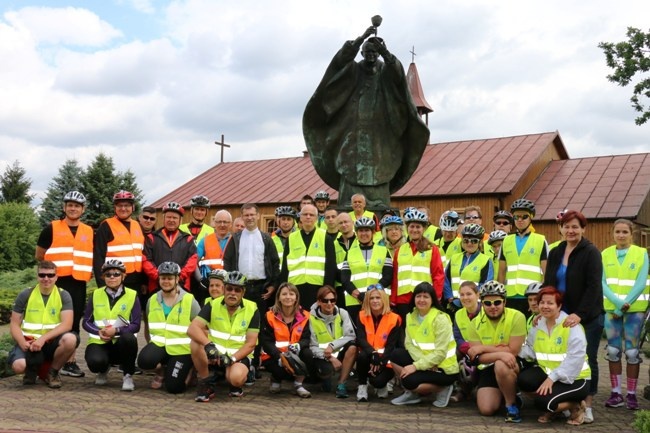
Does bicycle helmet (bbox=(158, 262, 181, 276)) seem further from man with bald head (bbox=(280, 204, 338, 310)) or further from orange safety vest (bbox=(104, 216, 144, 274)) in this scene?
man with bald head (bbox=(280, 204, 338, 310))

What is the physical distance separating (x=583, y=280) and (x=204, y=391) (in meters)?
3.75

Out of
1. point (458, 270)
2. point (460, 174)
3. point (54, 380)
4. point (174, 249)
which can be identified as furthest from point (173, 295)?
point (460, 174)

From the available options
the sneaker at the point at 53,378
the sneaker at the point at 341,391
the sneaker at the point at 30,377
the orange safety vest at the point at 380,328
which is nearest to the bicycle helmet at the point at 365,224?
the orange safety vest at the point at 380,328

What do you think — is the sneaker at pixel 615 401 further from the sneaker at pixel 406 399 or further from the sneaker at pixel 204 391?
the sneaker at pixel 204 391

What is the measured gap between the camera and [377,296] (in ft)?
24.5

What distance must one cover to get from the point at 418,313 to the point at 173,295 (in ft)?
8.52

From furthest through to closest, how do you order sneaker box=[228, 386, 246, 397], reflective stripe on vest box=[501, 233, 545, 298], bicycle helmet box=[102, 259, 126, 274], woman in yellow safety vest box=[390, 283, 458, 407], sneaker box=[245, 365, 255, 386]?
sneaker box=[245, 365, 255, 386], bicycle helmet box=[102, 259, 126, 274], reflective stripe on vest box=[501, 233, 545, 298], sneaker box=[228, 386, 246, 397], woman in yellow safety vest box=[390, 283, 458, 407]

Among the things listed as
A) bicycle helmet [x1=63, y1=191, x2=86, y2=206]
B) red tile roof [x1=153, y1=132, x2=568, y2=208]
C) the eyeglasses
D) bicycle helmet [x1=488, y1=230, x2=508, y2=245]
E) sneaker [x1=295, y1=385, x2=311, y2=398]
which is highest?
red tile roof [x1=153, y1=132, x2=568, y2=208]

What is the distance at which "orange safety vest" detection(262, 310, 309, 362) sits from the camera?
7.65 meters

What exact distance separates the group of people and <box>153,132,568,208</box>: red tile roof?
18.4 metres

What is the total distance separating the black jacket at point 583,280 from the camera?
6.60 meters

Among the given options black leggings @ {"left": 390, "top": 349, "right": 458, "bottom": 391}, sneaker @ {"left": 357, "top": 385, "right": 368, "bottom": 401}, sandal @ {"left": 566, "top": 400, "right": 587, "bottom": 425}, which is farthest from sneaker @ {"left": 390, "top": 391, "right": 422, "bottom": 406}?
sandal @ {"left": 566, "top": 400, "right": 587, "bottom": 425}

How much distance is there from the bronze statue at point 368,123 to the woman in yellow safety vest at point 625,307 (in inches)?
147

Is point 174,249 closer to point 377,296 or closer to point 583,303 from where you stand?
point 377,296
